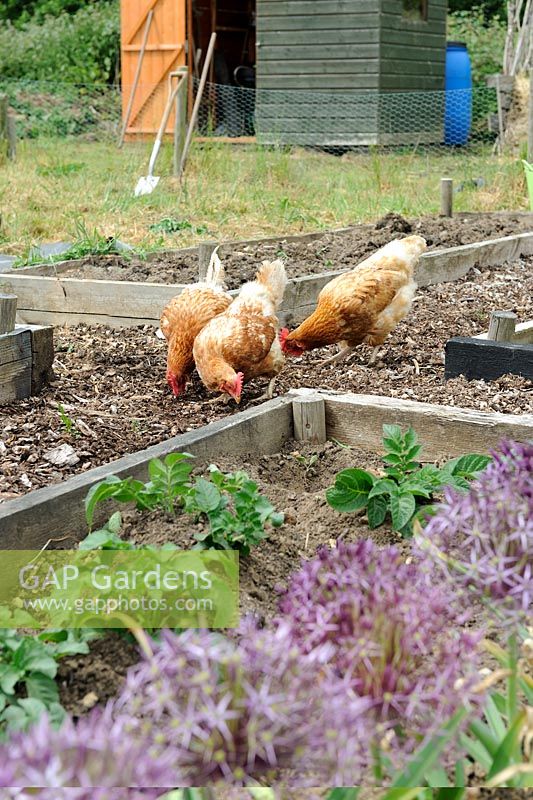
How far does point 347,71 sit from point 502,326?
12.1 m

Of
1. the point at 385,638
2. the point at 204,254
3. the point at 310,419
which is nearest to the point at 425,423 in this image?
the point at 310,419

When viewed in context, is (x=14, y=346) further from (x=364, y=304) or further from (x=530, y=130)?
(x=530, y=130)

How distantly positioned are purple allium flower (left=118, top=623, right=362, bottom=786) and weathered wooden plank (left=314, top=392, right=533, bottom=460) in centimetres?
207

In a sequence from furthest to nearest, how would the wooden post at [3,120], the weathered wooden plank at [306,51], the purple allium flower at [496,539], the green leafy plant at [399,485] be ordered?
the weathered wooden plank at [306,51], the wooden post at [3,120], the green leafy plant at [399,485], the purple allium flower at [496,539]

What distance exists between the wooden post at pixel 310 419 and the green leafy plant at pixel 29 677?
1630 mm

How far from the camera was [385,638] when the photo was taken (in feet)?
3.90

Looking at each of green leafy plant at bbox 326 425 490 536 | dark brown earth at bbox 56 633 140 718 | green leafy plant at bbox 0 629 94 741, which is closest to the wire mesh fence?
green leafy plant at bbox 326 425 490 536

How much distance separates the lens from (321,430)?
338cm

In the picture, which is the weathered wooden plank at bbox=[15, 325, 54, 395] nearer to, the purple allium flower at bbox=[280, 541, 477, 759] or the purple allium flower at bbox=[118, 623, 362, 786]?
the purple allium flower at bbox=[280, 541, 477, 759]

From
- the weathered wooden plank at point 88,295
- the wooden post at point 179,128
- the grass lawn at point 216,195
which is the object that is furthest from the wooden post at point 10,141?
the weathered wooden plank at point 88,295

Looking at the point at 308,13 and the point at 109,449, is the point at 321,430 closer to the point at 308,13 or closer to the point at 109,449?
the point at 109,449

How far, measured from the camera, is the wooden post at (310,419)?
3.36m

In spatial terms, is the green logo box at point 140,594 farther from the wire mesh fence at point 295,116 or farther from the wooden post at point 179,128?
the wire mesh fence at point 295,116

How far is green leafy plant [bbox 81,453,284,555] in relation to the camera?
7.33 feet
